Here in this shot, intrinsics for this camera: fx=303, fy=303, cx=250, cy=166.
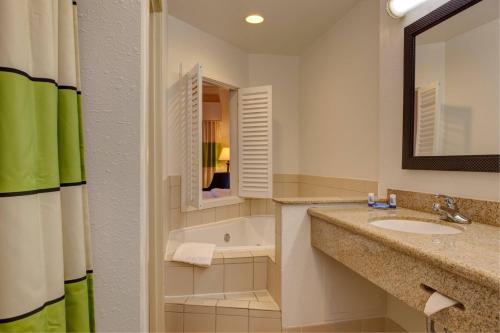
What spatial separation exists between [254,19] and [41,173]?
8.34 feet

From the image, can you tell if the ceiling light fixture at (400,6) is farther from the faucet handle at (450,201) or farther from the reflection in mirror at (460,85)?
the faucet handle at (450,201)

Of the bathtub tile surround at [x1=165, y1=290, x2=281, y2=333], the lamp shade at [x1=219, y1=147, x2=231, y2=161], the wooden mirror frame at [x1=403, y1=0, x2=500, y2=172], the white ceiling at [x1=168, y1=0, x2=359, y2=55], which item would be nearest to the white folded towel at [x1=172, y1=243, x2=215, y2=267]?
the bathtub tile surround at [x1=165, y1=290, x2=281, y2=333]

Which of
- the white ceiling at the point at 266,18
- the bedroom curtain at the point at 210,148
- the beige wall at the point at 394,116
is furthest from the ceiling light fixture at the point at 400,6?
the bedroom curtain at the point at 210,148

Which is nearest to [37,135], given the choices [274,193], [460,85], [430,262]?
[430,262]

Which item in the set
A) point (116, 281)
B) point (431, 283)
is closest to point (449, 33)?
point (431, 283)

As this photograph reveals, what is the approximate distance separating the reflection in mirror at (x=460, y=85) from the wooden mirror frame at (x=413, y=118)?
0.02 metres

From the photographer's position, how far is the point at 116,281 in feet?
2.53

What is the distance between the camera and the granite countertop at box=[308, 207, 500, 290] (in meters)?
0.82

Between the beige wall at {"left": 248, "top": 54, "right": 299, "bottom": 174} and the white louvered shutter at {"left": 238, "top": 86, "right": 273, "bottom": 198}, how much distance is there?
1.32 ft

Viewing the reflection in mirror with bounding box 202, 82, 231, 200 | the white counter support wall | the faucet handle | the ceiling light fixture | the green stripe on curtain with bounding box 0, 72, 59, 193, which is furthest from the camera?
the reflection in mirror with bounding box 202, 82, 231, 200

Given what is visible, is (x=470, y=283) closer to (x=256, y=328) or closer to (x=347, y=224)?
(x=347, y=224)

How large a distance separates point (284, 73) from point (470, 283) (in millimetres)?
3072

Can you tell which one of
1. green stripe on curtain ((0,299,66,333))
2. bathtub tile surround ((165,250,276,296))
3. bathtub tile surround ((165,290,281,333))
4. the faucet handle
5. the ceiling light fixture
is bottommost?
bathtub tile surround ((165,290,281,333))

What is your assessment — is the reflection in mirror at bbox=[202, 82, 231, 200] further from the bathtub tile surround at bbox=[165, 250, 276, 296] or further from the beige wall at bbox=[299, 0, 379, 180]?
the bathtub tile surround at bbox=[165, 250, 276, 296]
